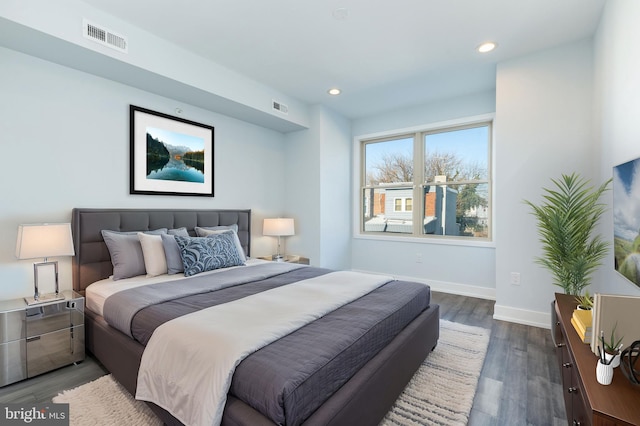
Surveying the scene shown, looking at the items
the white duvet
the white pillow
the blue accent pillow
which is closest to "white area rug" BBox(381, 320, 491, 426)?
the white duvet

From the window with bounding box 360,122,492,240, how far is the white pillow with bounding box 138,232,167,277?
10.9 ft

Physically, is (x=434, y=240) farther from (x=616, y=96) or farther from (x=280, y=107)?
(x=280, y=107)

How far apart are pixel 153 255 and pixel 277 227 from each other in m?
1.76

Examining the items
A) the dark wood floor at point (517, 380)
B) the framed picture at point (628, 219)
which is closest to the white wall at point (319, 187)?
the dark wood floor at point (517, 380)

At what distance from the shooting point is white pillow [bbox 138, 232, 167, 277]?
2701mm

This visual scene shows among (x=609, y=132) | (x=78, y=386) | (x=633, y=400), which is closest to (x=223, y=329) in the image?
(x=78, y=386)

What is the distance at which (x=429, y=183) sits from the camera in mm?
4617

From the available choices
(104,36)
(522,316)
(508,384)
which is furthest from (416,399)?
(104,36)

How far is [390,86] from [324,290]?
2.86 m

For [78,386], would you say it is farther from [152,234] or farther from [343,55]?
[343,55]

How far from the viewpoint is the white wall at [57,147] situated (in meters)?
2.35

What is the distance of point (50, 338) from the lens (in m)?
2.22

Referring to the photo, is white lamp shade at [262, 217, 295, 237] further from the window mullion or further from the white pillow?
the window mullion

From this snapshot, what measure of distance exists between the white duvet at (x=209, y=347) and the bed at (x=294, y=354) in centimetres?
5
